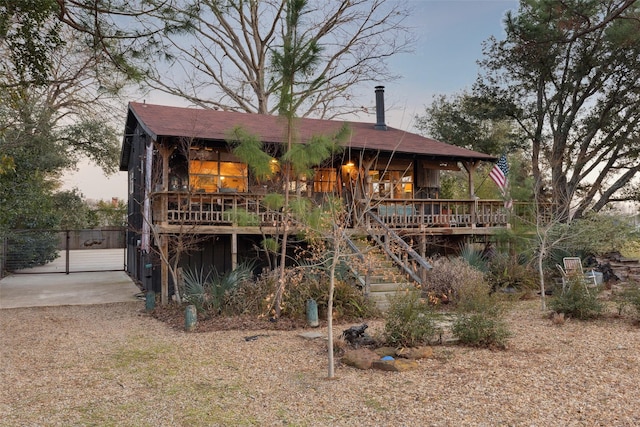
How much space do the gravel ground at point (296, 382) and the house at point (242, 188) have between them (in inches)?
145

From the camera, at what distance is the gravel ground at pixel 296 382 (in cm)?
480

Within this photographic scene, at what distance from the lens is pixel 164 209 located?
1191 cm

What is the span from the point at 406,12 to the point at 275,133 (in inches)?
560

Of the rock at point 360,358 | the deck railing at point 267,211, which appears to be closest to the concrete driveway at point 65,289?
the deck railing at point 267,211

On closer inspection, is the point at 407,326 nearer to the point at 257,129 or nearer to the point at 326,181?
the point at 257,129

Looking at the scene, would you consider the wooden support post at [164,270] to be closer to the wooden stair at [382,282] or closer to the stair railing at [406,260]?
the wooden stair at [382,282]

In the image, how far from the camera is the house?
39.9 ft

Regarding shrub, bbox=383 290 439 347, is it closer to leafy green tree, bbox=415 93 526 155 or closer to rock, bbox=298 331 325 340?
rock, bbox=298 331 325 340

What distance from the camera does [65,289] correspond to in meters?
15.3

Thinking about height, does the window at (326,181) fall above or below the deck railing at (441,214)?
above

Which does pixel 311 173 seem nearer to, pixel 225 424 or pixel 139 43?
pixel 139 43

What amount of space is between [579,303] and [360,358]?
5066 mm

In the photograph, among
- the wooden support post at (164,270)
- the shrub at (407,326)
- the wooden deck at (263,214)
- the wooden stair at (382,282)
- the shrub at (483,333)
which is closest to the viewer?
the shrub at (407,326)

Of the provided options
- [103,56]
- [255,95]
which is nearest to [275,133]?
[103,56]
